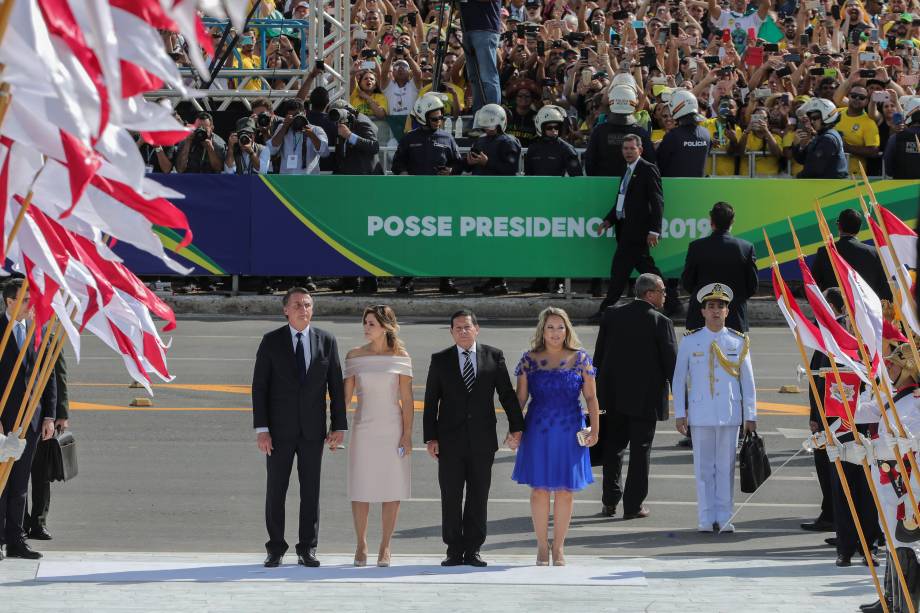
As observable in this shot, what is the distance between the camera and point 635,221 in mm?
21750

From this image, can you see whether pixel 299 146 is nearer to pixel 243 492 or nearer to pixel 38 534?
pixel 243 492

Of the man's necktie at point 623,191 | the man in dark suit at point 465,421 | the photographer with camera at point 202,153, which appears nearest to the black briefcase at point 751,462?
the man in dark suit at point 465,421

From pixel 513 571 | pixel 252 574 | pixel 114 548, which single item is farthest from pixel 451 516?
pixel 114 548

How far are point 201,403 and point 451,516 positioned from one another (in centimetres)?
642

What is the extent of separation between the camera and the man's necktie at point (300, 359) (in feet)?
38.0

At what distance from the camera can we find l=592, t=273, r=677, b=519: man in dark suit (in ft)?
43.5

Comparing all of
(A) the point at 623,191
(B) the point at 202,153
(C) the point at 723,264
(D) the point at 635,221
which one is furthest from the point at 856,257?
(B) the point at 202,153

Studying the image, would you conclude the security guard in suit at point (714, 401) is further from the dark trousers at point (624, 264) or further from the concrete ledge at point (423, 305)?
the concrete ledge at point (423, 305)

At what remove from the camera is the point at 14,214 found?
669cm

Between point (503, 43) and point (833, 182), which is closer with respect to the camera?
point (833, 182)

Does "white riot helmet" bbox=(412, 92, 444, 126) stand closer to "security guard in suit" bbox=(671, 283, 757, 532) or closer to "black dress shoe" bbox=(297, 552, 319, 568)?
"security guard in suit" bbox=(671, 283, 757, 532)

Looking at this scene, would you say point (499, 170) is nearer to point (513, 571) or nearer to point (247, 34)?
point (247, 34)

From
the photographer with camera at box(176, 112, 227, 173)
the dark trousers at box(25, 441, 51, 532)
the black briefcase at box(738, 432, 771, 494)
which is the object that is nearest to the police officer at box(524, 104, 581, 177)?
the photographer with camera at box(176, 112, 227, 173)

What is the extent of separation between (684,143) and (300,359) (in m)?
11.8
